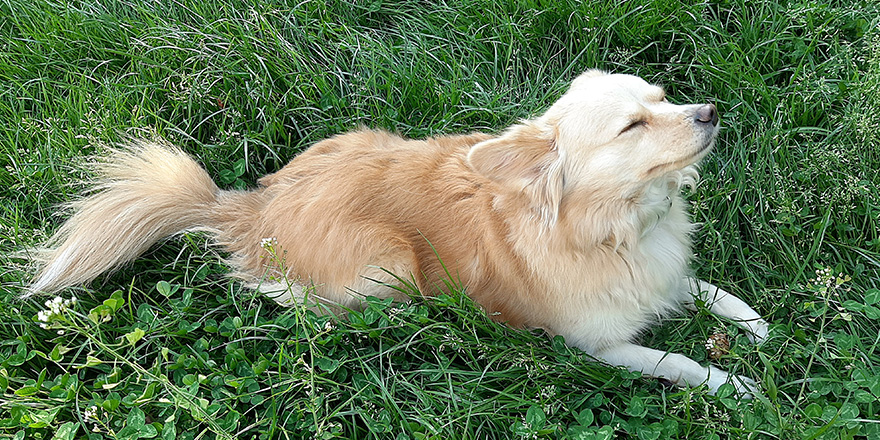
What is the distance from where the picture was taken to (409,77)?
3582 millimetres

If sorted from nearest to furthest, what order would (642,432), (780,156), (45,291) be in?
1. (642,432)
2. (45,291)
3. (780,156)

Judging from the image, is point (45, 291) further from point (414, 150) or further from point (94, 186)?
point (414, 150)

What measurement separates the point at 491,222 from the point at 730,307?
110 centimetres

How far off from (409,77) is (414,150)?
2.68 ft

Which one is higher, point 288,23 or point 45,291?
point 288,23

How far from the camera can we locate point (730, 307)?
113 inches

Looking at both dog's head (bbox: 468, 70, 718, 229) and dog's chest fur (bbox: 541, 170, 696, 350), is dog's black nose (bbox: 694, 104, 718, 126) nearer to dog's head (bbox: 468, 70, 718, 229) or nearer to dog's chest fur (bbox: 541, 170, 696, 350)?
dog's head (bbox: 468, 70, 718, 229)

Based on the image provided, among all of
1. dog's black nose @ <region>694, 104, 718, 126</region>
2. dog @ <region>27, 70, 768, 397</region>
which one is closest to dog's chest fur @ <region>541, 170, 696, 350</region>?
dog @ <region>27, 70, 768, 397</region>

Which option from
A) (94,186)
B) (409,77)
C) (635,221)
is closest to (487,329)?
(635,221)

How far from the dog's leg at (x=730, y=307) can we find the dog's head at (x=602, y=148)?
730 mm

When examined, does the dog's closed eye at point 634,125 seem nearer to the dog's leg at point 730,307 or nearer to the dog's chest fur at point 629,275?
the dog's chest fur at point 629,275

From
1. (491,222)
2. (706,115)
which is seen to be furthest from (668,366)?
(706,115)

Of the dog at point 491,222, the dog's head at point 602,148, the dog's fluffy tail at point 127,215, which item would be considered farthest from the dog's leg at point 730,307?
the dog's fluffy tail at point 127,215

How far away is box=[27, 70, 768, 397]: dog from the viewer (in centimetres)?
239
